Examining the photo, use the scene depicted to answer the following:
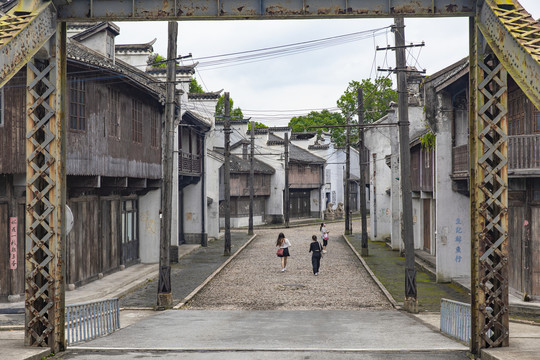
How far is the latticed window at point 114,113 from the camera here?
22.6 m

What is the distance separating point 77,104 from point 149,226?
1116cm

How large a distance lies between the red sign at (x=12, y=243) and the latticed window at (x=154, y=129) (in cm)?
1089

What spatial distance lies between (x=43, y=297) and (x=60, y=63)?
3.53m

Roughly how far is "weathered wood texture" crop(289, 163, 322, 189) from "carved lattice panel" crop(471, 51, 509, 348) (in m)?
56.0

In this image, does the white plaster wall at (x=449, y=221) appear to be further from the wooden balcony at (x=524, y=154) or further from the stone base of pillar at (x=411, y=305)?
the stone base of pillar at (x=411, y=305)

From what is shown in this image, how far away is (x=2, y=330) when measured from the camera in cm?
1402

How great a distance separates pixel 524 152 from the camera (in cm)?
1783

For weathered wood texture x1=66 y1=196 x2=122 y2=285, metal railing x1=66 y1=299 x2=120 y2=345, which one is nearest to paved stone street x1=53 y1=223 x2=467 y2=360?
metal railing x1=66 y1=299 x2=120 y2=345

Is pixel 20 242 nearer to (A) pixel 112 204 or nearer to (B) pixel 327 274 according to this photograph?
(A) pixel 112 204

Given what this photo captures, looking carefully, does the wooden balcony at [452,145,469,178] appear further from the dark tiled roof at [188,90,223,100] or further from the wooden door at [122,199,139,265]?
the dark tiled roof at [188,90,223,100]

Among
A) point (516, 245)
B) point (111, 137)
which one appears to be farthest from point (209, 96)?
point (516, 245)

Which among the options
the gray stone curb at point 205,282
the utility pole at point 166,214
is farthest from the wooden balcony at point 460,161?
the gray stone curb at point 205,282

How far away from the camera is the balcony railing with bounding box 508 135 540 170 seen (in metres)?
17.4

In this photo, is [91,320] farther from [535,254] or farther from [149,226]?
[149,226]
